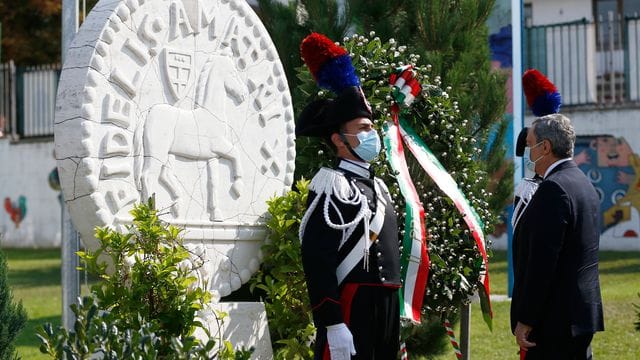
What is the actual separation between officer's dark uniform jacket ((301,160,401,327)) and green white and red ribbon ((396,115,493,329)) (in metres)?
0.96

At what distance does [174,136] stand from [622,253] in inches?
461

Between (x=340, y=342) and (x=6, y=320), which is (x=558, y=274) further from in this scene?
(x=6, y=320)

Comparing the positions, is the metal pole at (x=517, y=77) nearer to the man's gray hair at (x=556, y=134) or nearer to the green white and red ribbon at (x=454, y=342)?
the green white and red ribbon at (x=454, y=342)

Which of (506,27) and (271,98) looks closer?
(271,98)

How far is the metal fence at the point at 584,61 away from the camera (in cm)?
1600

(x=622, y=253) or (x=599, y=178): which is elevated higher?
(x=599, y=178)

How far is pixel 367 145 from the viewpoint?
455cm

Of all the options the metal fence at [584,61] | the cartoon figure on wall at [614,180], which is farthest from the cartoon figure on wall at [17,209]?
the cartoon figure on wall at [614,180]

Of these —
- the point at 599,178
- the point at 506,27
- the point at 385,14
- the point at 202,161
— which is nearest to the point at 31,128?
the point at 599,178

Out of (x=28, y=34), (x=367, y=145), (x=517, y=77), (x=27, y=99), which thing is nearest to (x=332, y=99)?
(x=367, y=145)

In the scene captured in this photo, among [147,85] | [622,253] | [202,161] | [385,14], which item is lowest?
[622,253]

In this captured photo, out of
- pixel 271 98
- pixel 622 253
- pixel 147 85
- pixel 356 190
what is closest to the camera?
pixel 356 190

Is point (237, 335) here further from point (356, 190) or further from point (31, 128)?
point (31, 128)

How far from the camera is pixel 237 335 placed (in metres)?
5.27
